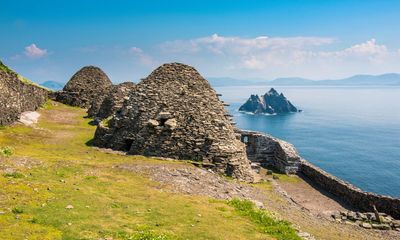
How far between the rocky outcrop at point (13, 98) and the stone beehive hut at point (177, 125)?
9440 mm

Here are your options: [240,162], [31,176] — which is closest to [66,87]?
[240,162]

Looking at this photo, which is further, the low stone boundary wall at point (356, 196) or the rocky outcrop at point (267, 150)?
the rocky outcrop at point (267, 150)

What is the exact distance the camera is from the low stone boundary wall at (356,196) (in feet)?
96.2

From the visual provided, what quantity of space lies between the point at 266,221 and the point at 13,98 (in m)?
31.7

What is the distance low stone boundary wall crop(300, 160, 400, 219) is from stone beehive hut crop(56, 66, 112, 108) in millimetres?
Result: 40250

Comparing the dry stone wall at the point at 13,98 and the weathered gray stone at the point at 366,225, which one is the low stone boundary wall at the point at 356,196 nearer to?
the weathered gray stone at the point at 366,225

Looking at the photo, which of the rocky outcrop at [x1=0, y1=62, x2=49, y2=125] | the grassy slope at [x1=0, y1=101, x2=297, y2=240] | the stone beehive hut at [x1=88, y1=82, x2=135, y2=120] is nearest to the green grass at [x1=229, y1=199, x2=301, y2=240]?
the grassy slope at [x1=0, y1=101, x2=297, y2=240]

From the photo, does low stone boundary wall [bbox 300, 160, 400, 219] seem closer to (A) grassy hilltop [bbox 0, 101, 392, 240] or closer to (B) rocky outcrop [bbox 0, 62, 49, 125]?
(A) grassy hilltop [bbox 0, 101, 392, 240]

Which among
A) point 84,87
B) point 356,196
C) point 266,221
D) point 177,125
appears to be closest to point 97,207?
point 266,221

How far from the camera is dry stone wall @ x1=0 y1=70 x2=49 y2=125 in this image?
111ft

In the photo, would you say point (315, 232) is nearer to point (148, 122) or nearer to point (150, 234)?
point (150, 234)

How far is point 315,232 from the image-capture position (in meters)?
19.5

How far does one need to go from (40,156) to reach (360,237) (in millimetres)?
21984

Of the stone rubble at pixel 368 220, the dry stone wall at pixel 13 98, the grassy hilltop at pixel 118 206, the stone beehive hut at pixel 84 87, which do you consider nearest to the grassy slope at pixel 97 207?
the grassy hilltop at pixel 118 206
